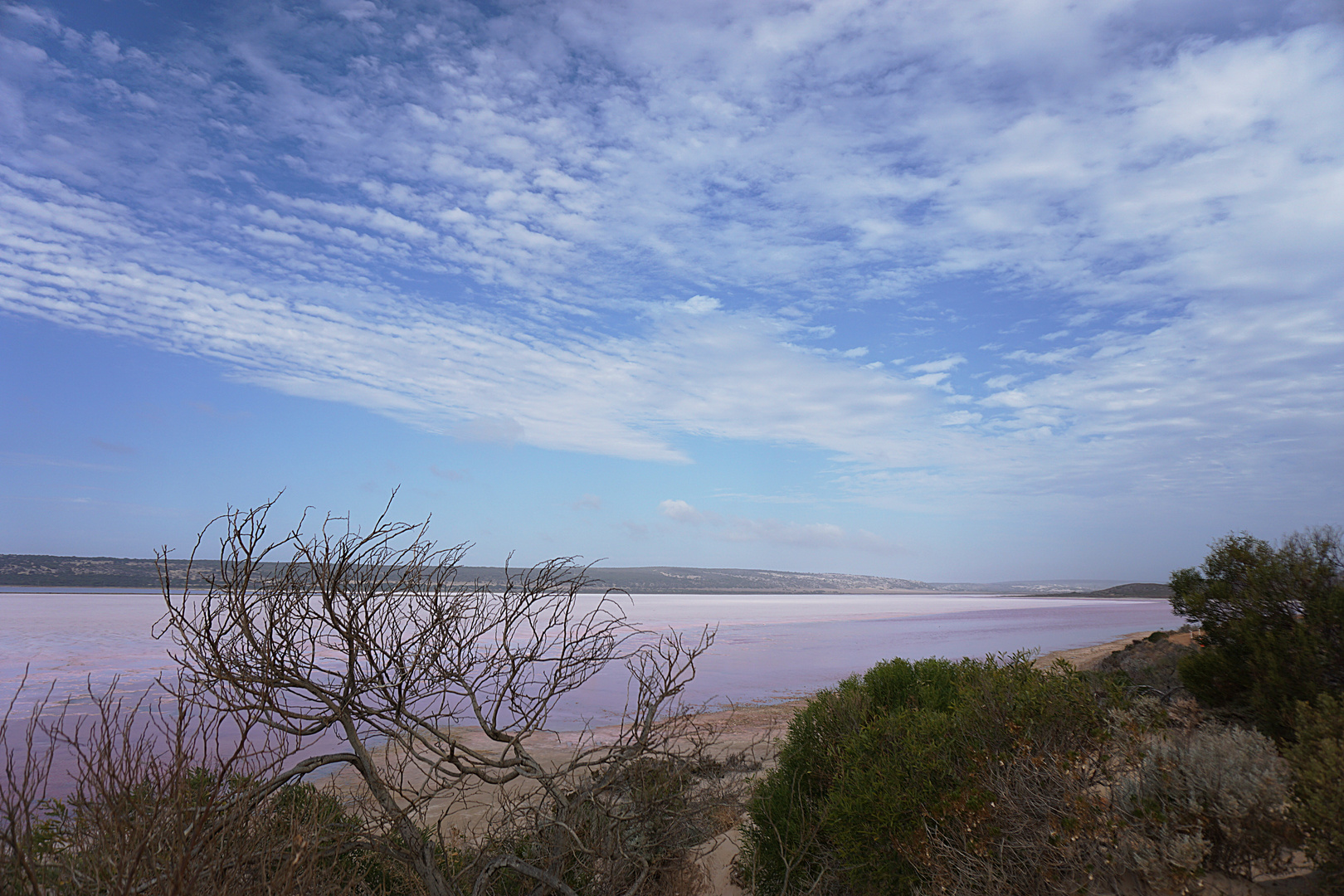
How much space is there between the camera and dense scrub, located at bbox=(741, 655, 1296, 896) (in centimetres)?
561

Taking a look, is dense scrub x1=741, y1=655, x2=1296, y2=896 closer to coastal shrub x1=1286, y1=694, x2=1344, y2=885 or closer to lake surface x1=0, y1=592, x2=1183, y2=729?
coastal shrub x1=1286, y1=694, x2=1344, y2=885

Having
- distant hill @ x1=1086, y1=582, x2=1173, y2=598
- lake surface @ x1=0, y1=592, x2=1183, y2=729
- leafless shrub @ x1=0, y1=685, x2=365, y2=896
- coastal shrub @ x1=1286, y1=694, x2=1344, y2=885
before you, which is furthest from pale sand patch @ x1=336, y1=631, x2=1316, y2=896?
distant hill @ x1=1086, y1=582, x2=1173, y2=598

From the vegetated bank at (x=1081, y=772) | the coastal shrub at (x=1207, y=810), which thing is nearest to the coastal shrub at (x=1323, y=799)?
the vegetated bank at (x=1081, y=772)

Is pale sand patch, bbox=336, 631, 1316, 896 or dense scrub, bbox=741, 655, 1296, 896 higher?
dense scrub, bbox=741, 655, 1296, 896

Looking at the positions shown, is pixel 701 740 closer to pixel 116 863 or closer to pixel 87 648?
pixel 116 863

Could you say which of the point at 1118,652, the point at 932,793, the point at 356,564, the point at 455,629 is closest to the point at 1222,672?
the point at 932,793

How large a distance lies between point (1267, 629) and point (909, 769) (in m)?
6.17

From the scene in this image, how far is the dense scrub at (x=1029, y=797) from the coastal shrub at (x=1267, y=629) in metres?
1.39

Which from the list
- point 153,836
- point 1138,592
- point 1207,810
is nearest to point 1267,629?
point 1207,810

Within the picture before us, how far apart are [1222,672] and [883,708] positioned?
5694 mm

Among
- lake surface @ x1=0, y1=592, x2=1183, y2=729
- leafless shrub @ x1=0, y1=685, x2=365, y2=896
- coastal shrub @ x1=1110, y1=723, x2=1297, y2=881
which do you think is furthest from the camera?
lake surface @ x1=0, y1=592, x2=1183, y2=729

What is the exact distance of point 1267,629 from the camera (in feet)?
32.0

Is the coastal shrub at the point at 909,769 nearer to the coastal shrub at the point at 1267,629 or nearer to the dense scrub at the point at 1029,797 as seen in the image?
the dense scrub at the point at 1029,797

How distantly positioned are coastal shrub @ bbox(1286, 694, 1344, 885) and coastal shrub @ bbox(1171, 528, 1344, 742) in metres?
3.40
